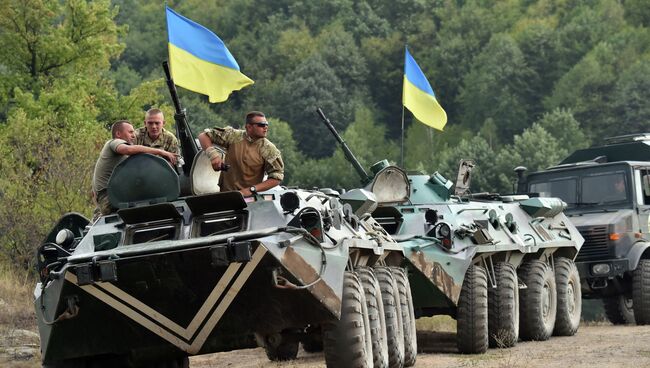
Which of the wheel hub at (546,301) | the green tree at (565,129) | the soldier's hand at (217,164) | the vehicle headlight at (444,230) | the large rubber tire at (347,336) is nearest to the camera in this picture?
the large rubber tire at (347,336)

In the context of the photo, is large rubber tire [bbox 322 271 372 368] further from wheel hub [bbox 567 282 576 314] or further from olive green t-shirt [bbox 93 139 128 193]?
wheel hub [bbox 567 282 576 314]

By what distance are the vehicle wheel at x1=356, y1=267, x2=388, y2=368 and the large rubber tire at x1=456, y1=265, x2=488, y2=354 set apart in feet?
11.3

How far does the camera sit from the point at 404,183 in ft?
61.5

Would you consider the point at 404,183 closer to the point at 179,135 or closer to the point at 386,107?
the point at 179,135

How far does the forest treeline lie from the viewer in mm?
73438

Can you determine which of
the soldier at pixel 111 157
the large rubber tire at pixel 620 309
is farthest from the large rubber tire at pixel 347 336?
the large rubber tire at pixel 620 309

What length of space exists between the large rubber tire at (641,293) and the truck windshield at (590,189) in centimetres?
104

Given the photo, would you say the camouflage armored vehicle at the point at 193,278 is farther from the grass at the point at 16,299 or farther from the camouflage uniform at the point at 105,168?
the grass at the point at 16,299

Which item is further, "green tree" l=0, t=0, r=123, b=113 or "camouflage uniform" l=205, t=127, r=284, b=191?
"green tree" l=0, t=0, r=123, b=113

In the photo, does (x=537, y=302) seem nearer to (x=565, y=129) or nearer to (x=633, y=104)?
(x=633, y=104)

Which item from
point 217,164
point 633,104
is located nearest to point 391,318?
point 217,164

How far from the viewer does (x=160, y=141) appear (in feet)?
48.0

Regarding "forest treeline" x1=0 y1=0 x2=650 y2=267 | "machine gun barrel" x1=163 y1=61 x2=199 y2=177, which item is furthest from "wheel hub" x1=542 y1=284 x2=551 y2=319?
"forest treeline" x1=0 y1=0 x2=650 y2=267

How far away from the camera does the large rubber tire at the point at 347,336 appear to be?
42.4 ft
